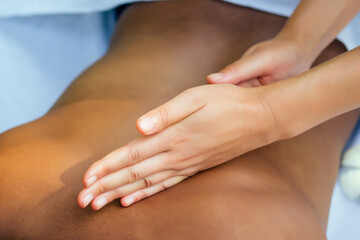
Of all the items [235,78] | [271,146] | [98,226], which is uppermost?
[235,78]

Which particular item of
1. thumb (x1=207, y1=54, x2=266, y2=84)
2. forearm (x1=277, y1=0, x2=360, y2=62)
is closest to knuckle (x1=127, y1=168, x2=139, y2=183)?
thumb (x1=207, y1=54, x2=266, y2=84)

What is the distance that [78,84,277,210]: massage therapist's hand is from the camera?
62 centimetres

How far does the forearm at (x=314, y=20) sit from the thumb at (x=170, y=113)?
0.32 m

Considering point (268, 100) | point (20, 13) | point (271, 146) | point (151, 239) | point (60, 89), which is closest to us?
point (151, 239)

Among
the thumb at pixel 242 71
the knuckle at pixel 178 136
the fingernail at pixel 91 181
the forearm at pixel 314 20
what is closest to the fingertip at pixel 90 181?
the fingernail at pixel 91 181

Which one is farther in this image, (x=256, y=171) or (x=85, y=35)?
(x=85, y=35)

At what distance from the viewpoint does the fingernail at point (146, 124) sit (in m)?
0.62

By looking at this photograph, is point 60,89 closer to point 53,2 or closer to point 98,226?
point 53,2

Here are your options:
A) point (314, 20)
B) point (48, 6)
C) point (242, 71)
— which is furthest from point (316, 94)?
point (48, 6)

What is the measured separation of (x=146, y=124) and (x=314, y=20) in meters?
0.46

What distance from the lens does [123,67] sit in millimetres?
877

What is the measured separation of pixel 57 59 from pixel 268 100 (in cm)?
63

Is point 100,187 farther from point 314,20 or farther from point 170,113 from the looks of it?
point 314,20

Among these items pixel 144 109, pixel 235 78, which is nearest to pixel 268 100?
pixel 235 78
